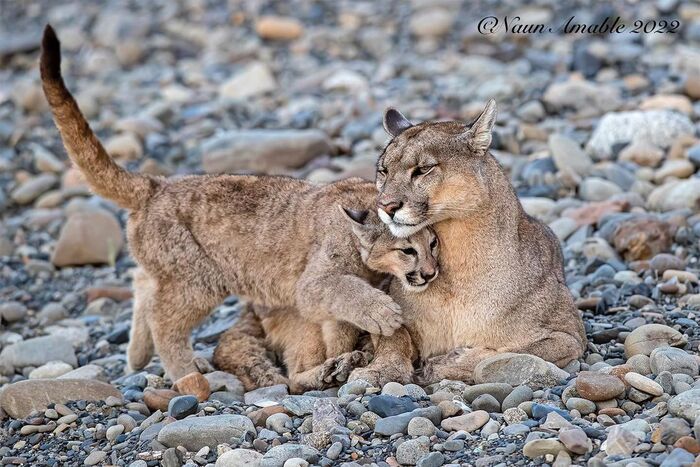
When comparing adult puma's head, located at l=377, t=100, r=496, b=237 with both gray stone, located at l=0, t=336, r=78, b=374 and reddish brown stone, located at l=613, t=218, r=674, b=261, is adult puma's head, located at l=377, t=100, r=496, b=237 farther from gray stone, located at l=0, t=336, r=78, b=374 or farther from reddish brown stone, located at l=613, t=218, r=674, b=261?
gray stone, located at l=0, t=336, r=78, b=374

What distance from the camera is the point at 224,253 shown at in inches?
382

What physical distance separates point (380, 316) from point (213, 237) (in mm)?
1908

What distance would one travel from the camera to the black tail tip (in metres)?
9.47

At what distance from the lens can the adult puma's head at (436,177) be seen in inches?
326

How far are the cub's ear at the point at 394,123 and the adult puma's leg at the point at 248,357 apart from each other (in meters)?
2.13

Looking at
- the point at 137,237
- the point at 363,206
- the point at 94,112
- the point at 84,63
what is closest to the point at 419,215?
the point at 363,206

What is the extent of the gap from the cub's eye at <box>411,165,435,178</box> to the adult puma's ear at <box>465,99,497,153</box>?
38 cm

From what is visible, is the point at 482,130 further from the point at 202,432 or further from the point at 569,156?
the point at 569,156

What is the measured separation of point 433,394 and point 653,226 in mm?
4047

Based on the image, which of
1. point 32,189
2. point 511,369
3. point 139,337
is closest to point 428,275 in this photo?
point 511,369

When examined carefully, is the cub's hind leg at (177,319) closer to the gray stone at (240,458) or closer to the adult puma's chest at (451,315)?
the adult puma's chest at (451,315)

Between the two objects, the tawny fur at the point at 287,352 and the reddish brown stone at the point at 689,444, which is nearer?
the reddish brown stone at the point at 689,444

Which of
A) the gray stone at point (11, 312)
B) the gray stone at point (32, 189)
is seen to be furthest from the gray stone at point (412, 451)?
the gray stone at point (32, 189)

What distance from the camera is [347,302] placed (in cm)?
877
